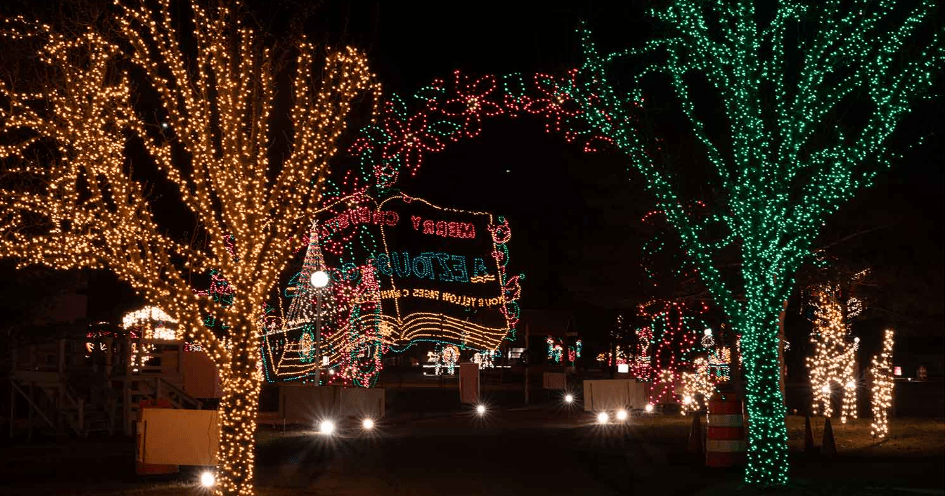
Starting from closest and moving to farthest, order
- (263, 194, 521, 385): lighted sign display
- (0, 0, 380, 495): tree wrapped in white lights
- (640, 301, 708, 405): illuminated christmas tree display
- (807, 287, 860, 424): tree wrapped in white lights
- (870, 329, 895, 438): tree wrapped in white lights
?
1. (0, 0, 380, 495): tree wrapped in white lights
2. (870, 329, 895, 438): tree wrapped in white lights
3. (807, 287, 860, 424): tree wrapped in white lights
4. (640, 301, 708, 405): illuminated christmas tree display
5. (263, 194, 521, 385): lighted sign display

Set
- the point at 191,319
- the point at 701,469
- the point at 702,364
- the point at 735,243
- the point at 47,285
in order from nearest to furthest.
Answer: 1. the point at 191,319
2. the point at 701,469
3. the point at 47,285
4. the point at 735,243
5. the point at 702,364

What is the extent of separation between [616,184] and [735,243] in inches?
142

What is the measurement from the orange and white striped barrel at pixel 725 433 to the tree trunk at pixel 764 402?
4.49 ft

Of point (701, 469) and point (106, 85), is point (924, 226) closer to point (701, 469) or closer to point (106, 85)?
point (701, 469)

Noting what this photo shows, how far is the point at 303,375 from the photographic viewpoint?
32.7 m

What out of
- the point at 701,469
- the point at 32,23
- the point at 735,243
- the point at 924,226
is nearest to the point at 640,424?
the point at 735,243

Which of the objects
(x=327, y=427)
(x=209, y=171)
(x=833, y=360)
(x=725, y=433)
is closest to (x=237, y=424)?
(x=209, y=171)

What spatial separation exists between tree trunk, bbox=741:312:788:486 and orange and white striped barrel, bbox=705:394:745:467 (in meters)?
→ 1.37

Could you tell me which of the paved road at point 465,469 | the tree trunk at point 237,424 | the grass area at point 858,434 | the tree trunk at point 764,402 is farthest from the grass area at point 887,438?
the tree trunk at point 237,424

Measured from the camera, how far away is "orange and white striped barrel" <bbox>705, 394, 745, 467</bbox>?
48.0 ft

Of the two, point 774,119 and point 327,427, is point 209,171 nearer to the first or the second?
point 774,119

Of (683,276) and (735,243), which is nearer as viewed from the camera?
(735,243)

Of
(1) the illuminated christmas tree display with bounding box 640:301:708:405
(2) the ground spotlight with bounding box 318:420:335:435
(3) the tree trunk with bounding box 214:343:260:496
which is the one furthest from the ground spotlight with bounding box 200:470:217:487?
(1) the illuminated christmas tree display with bounding box 640:301:708:405

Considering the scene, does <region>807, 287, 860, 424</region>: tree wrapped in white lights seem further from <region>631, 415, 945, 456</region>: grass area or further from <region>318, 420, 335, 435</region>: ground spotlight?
<region>318, 420, 335, 435</region>: ground spotlight
